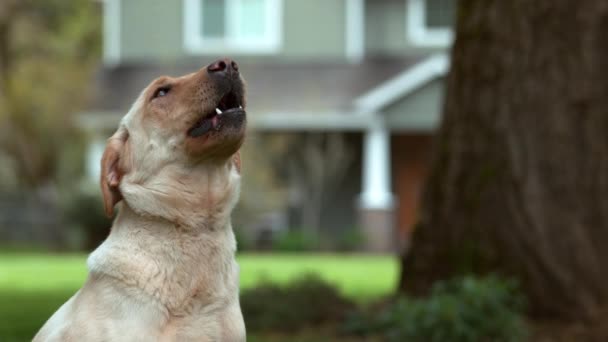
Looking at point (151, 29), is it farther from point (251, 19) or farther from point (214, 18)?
point (251, 19)

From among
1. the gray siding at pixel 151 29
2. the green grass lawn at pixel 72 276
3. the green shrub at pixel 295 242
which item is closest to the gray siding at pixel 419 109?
the green shrub at pixel 295 242

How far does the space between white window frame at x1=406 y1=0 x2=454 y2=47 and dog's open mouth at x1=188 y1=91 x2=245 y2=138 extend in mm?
20602

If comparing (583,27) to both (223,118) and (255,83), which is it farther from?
(255,83)

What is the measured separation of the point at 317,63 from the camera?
83.6ft

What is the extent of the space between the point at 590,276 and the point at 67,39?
30.2 metres

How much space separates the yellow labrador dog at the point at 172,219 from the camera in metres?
4.41

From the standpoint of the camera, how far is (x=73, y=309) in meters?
4.48

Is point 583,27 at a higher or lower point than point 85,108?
higher

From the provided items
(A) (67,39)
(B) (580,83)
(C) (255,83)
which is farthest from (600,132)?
(A) (67,39)

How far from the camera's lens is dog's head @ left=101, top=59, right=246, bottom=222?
4633 mm

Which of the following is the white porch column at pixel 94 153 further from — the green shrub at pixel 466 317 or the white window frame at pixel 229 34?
the green shrub at pixel 466 317

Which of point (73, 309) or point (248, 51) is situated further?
point (248, 51)

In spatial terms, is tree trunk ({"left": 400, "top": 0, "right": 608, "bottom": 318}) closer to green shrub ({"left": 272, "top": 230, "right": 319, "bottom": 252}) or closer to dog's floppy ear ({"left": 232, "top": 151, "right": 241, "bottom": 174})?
dog's floppy ear ({"left": 232, "top": 151, "right": 241, "bottom": 174})

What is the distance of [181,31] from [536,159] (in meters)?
18.5
